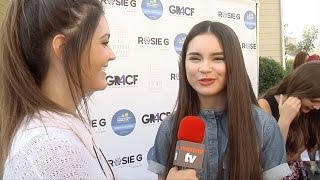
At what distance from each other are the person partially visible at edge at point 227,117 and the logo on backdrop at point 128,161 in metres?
1.37

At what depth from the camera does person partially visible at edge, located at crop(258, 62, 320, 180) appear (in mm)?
2523

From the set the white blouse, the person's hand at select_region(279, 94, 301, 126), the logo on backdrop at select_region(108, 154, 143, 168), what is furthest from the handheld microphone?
the logo on backdrop at select_region(108, 154, 143, 168)

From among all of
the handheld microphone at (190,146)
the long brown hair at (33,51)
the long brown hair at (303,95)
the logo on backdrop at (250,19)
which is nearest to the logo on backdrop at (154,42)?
the long brown hair at (303,95)

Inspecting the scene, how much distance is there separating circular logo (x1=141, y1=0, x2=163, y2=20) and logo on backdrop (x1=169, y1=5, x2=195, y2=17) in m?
0.15

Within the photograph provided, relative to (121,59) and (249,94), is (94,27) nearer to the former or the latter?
(249,94)

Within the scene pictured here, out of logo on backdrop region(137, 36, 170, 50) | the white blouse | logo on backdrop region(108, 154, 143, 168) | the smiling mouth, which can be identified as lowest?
logo on backdrop region(108, 154, 143, 168)

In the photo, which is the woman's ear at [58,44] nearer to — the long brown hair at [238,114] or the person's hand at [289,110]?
the long brown hair at [238,114]

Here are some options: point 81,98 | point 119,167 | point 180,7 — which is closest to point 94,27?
point 81,98

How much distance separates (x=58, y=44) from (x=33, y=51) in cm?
8

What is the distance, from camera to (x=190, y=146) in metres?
→ 1.43

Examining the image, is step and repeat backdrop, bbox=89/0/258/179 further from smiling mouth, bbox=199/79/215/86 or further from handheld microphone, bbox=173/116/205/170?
handheld microphone, bbox=173/116/205/170

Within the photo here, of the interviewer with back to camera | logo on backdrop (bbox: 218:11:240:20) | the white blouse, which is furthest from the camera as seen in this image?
logo on backdrop (bbox: 218:11:240:20)

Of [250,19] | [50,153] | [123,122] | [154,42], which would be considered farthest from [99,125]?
[250,19]

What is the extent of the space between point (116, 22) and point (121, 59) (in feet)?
1.01
